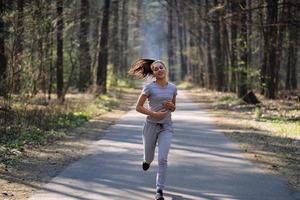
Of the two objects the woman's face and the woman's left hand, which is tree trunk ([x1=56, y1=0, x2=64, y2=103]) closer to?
the woman's face

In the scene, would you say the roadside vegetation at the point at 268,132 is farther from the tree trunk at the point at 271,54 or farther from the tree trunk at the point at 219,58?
the tree trunk at the point at 219,58

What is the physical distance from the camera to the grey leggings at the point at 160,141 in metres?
7.72

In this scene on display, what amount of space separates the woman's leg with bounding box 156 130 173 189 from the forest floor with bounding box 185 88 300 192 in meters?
2.14

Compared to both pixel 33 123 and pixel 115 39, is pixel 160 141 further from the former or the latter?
pixel 115 39

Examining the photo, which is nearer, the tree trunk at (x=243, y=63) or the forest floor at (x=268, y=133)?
the forest floor at (x=268, y=133)

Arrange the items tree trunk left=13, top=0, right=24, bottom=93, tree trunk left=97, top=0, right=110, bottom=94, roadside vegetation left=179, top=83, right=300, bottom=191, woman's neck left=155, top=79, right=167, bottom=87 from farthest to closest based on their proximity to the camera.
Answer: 1. tree trunk left=97, top=0, right=110, bottom=94
2. tree trunk left=13, top=0, right=24, bottom=93
3. roadside vegetation left=179, top=83, right=300, bottom=191
4. woman's neck left=155, top=79, right=167, bottom=87

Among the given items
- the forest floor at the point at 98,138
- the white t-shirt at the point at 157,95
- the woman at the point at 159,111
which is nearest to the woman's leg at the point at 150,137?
the woman at the point at 159,111

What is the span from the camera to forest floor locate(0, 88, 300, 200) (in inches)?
363

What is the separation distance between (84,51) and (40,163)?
62.4 feet

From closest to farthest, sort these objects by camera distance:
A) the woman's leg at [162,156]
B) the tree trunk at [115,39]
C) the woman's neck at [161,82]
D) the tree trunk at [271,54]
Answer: the woman's leg at [162,156] → the woman's neck at [161,82] → the tree trunk at [271,54] → the tree trunk at [115,39]

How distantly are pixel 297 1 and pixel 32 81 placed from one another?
8.79 metres

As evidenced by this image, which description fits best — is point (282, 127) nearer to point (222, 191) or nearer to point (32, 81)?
point (32, 81)

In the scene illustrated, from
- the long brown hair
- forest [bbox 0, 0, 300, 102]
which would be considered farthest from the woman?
forest [bbox 0, 0, 300, 102]

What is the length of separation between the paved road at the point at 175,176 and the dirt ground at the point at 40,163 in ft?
0.83
